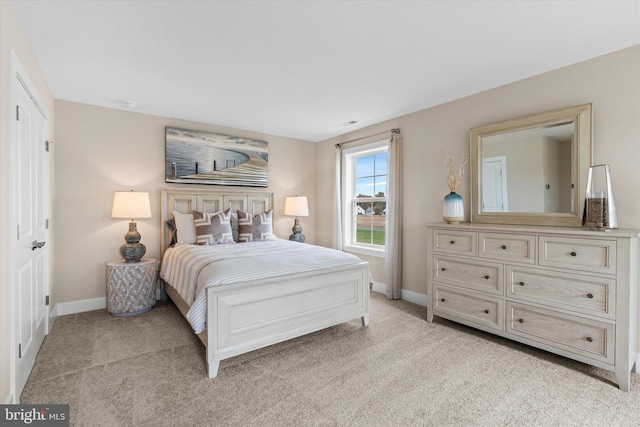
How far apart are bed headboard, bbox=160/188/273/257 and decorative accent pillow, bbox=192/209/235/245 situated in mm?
340

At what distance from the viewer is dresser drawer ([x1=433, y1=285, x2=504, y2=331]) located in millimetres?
2711

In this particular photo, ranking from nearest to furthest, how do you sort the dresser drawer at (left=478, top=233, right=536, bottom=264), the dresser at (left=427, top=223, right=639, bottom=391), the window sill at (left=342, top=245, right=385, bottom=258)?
Result: the dresser at (left=427, top=223, right=639, bottom=391) → the dresser drawer at (left=478, top=233, right=536, bottom=264) → the window sill at (left=342, top=245, right=385, bottom=258)

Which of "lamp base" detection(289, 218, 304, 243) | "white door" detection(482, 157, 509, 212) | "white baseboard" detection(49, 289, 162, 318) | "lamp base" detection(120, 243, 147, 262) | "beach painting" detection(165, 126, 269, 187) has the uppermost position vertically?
"beach painting" detection(165, 126, 269, 187)

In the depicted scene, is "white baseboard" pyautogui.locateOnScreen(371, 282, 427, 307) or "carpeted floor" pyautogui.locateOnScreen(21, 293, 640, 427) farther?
"white baseboard" pyautogui.locateOnScreen(371, 282, 427, 307)

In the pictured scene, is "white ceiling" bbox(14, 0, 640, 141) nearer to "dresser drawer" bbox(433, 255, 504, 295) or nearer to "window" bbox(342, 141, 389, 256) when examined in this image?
Result: "window" bbox(342, 141, 389, 256)

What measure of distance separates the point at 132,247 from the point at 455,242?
367 cm

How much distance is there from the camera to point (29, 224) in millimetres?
2248

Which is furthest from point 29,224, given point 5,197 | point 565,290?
point 565,290

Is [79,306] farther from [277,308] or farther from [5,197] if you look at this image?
[277,308]

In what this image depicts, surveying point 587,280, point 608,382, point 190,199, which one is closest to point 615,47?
point 587,280

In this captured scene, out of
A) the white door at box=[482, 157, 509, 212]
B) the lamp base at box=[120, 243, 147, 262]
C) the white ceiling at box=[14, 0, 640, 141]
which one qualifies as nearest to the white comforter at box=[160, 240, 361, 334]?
the lamp base at box=[120, 243, 147, 262]

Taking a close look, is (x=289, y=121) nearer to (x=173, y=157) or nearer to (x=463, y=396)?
(x=173, y=157)

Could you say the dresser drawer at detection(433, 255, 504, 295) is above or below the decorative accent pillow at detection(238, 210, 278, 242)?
below

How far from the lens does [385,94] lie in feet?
11.0
